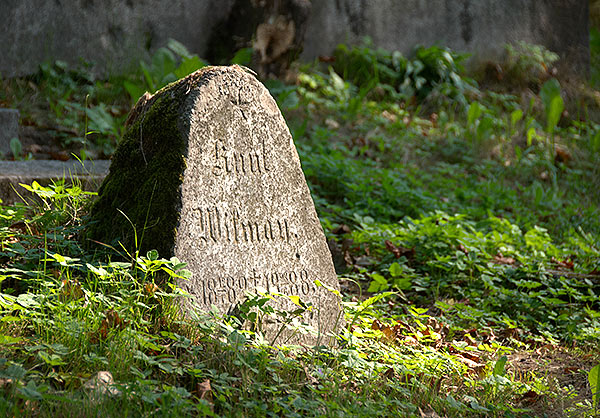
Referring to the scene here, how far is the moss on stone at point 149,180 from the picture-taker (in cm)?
263

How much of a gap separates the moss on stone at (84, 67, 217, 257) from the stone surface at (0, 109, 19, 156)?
230 cm

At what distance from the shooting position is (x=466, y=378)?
9.11ft

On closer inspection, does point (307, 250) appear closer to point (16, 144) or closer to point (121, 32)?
point (16, 144)

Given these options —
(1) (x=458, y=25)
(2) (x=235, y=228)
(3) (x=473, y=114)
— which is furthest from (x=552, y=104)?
(2) (x=235, y=228)

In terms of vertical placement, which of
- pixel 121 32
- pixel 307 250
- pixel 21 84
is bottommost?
pixel 307 250

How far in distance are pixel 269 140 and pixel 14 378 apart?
151 cm

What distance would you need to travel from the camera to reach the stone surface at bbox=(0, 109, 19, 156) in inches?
191

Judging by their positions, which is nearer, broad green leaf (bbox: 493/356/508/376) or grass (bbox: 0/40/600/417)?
grass (bbox: 0/40/600/417)

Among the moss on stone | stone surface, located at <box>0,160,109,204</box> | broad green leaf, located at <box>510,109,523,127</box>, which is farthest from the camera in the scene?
broad green leaf, located at <box>510,109,523,127</box>

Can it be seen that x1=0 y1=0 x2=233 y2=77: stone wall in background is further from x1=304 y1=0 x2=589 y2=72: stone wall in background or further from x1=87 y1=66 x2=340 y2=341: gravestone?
x1=87 y1=66 x2=340 y2=341: gravestone

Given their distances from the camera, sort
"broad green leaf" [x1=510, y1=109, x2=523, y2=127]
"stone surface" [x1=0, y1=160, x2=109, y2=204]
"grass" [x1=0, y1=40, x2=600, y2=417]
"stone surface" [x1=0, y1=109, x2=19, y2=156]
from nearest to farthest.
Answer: "grass" [x1=0, y1=40, x2=600, y2=417] < "stone surface" [x1=0, y1=160, x2=109, y2=204] < "stone surface" [x1=0, y1=109, x2=19, y2=156] < "broad green leaf" [x1=510, y1=109, x2=523, y2=127]

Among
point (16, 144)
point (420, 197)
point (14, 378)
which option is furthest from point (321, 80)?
point (14, 378)

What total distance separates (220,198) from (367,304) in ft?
2.84

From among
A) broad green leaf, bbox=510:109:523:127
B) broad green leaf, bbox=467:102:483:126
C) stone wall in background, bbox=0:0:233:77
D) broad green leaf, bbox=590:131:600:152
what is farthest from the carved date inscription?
broad green leaf, bbox=590:131:600:152
